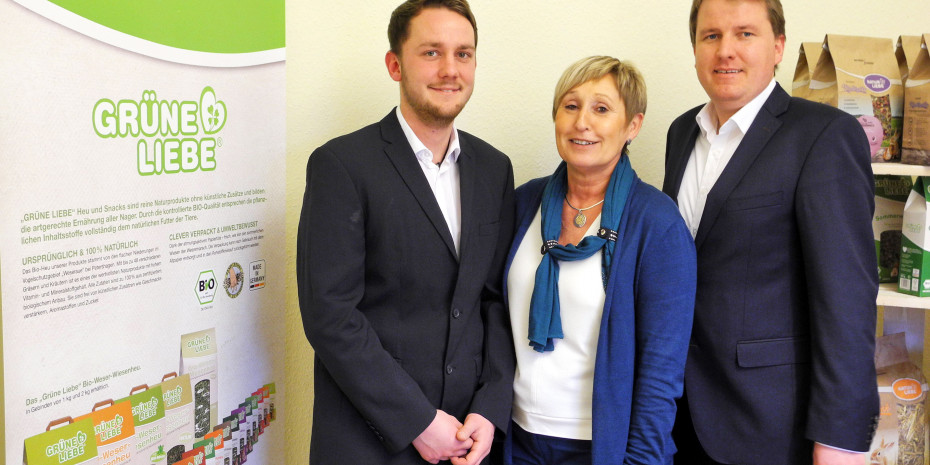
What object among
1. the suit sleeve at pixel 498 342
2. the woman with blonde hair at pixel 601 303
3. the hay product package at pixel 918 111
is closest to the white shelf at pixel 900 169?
the hay product package at pixel 918 111

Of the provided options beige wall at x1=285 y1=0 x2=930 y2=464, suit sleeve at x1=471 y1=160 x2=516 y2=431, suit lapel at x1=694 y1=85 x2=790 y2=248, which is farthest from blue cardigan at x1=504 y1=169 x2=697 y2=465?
beige wall at x1=285 y1=0 x2=930 y2=464

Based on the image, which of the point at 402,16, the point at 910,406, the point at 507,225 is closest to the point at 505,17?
the point at 402,16

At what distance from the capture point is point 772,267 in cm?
177

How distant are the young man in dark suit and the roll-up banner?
11.5 inches

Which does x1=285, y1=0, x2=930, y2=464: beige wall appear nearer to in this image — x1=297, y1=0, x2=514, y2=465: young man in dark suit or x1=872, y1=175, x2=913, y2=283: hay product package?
x1=297, y1=0, x2=514, y2=465: young man in dark suit

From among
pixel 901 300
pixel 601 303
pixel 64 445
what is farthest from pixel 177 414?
pixel 901 300

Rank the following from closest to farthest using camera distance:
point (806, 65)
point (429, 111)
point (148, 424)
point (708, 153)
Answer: point (148, 424), point (429, 111), point (708, 153), point (806, 65)

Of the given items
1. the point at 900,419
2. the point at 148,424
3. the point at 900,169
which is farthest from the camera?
the point at 900,419

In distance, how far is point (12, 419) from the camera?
1.41 metres

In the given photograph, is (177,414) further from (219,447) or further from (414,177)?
(414,177)

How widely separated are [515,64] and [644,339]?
1220 millimetres

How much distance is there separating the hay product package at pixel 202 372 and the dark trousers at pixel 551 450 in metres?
0.79

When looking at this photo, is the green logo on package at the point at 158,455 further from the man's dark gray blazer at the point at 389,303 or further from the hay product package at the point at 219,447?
the man's dark gray blazer at the point at 389,303

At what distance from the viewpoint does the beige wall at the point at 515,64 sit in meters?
2.29
